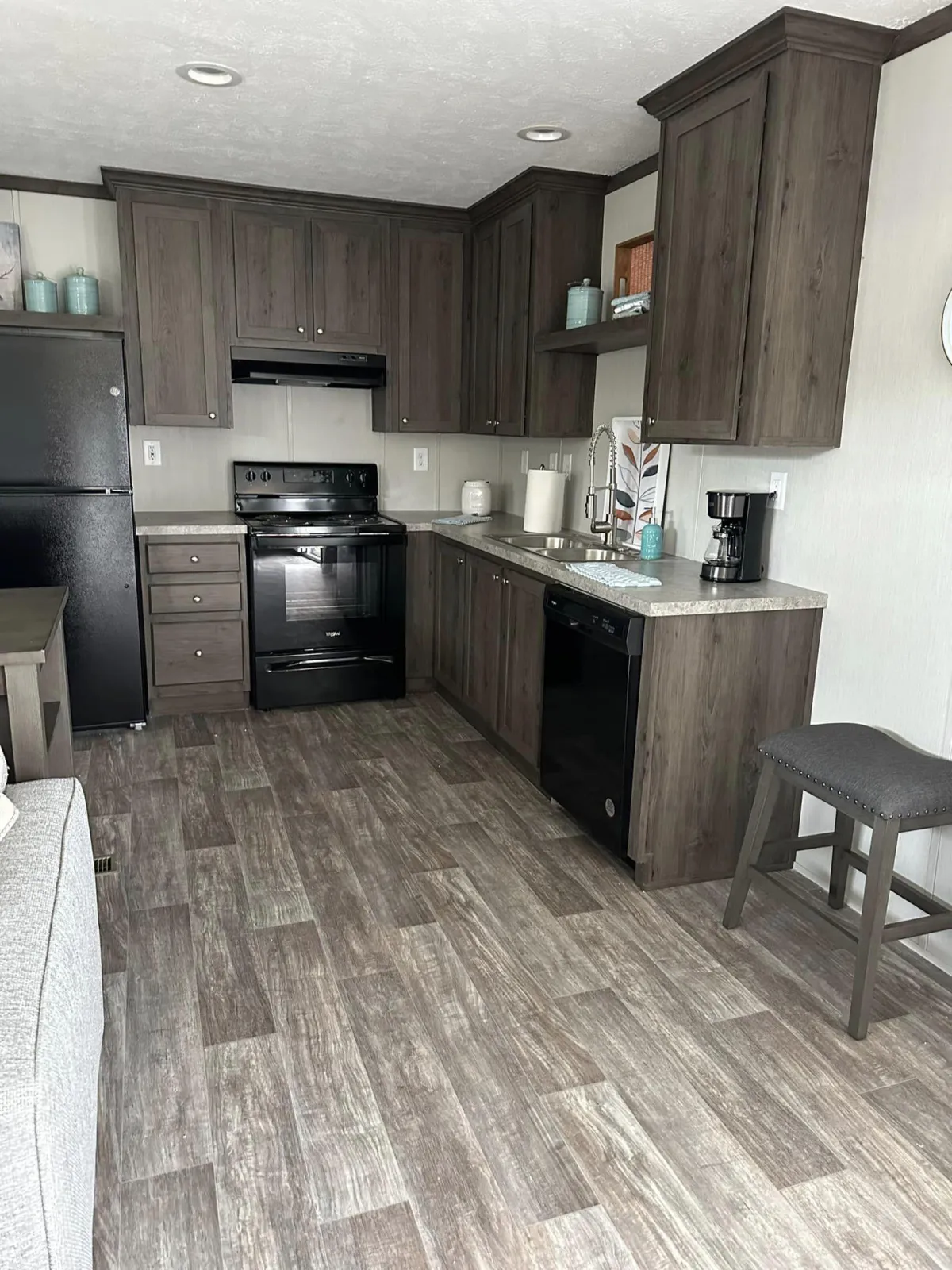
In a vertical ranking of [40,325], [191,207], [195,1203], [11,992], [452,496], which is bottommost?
[195,1203]

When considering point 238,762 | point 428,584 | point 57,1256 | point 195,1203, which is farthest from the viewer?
point 428,584

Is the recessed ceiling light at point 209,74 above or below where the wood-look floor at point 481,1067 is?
above

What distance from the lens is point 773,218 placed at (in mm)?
2455

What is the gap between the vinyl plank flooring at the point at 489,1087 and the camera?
1684 millimetres

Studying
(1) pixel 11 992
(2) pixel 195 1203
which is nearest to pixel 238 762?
(2) pixel 195 1203

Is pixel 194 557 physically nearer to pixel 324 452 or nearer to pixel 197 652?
pixel 197 652

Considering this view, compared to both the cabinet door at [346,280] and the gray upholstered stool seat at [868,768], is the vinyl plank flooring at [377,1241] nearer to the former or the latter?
the gray upholstered stool seat at [868,768]

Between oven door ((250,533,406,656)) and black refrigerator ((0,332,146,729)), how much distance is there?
571mm

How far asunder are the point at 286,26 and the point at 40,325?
6.79 feet

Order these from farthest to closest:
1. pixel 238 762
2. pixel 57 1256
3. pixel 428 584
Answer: pixel 428 584 < pixel 238 762 < pixel 57 1256

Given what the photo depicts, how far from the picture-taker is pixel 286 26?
240 cm

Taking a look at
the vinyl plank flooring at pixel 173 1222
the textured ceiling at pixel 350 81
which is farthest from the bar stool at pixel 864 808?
the textured ceiling at pixel 350 81

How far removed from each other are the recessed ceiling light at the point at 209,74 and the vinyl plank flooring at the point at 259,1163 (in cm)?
268

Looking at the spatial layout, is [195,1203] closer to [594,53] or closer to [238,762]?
[238,762]
